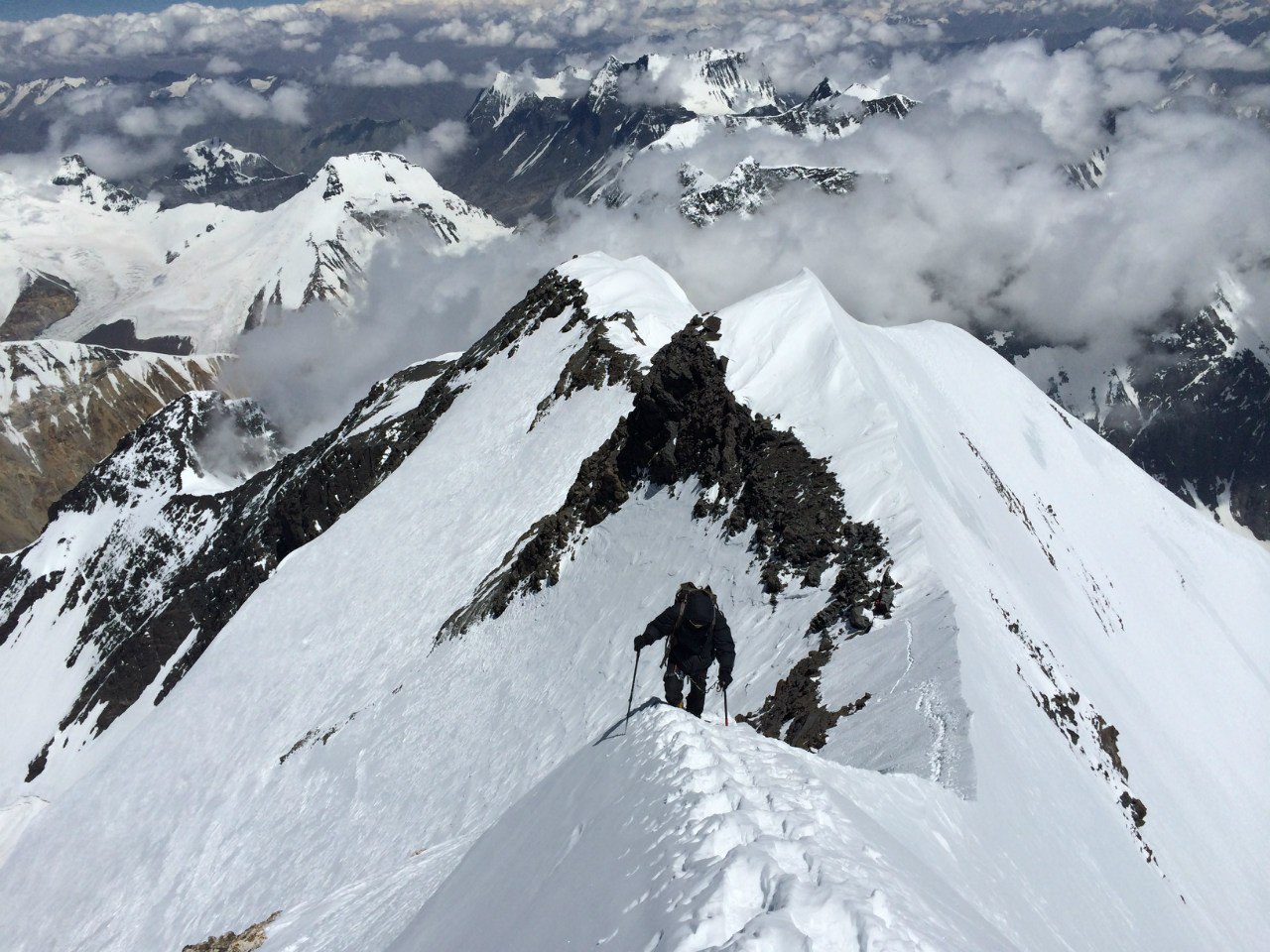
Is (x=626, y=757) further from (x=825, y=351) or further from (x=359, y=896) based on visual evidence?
(x=825, y=351)

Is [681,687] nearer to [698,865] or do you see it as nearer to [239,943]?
[698,865]

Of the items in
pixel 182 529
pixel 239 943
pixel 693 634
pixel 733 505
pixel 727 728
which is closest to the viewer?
pixel 727 728

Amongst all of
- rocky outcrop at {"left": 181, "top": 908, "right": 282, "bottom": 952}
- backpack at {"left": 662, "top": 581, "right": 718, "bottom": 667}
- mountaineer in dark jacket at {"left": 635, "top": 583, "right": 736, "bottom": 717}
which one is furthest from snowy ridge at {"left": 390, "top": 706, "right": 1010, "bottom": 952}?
rocky outcrop at {"left": 181, "top": 908, "right": 282, "bottom": 952}

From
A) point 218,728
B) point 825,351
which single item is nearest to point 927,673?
point 825,351

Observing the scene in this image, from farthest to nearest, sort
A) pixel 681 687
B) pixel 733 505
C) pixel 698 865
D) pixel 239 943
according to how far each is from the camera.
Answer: pixel 733 505 → pixel 239 943 → pixel 681 687 → pixel 698 865

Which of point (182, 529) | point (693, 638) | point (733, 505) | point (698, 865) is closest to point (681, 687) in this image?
point (693, 638)
